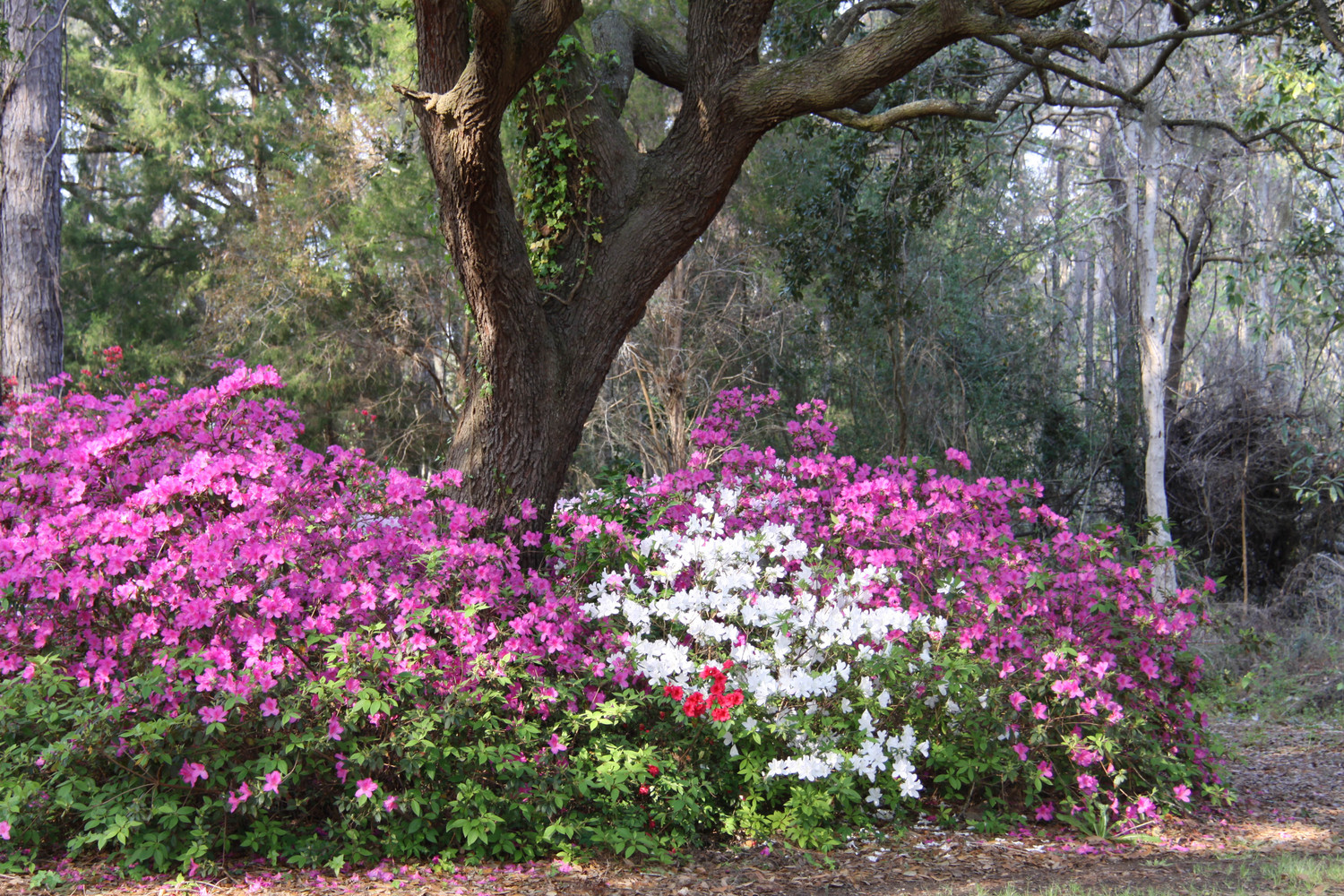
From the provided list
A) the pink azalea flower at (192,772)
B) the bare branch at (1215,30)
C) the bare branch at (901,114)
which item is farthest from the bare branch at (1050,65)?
the pink azalea flower at (192,772)

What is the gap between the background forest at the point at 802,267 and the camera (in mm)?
8492

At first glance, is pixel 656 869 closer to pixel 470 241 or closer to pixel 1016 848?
pixel 1016 848

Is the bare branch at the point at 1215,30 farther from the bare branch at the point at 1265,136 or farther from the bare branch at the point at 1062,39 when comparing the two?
the bare branch at the point at 1062,39

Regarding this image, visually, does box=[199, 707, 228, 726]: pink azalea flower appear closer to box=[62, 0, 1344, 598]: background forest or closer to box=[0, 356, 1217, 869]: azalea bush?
box=[0, 356, 1217, 869]: azalea bush

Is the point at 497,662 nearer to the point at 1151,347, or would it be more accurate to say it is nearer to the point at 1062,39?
the point at 1062,39

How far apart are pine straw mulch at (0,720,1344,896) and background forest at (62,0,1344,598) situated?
3.29m

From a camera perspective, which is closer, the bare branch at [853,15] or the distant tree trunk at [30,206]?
the bare branch at [853,15]

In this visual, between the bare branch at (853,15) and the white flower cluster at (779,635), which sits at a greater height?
the bare branch at (853,15)

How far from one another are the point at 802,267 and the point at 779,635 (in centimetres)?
478

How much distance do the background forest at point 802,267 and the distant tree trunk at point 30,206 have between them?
3091mm

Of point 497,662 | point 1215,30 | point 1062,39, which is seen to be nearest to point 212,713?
point 497,662

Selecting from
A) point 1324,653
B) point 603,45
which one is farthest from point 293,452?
point 1324,653

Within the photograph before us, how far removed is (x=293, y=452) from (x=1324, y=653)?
8.06 meters

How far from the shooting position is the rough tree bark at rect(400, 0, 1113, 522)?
4.08m
